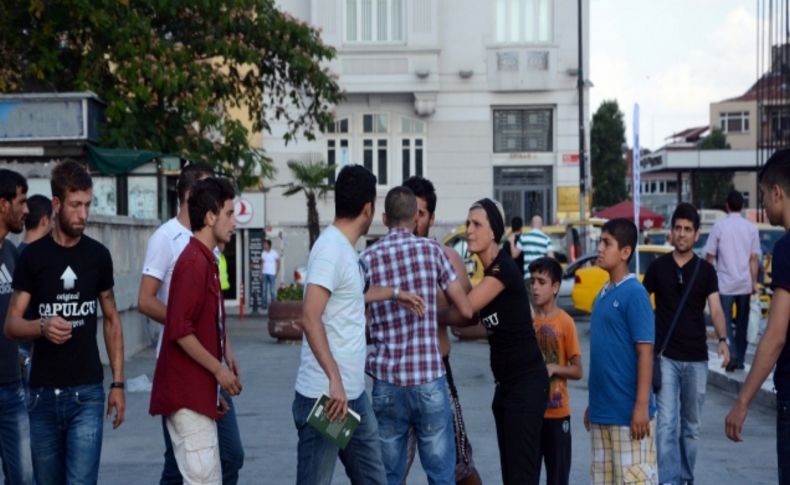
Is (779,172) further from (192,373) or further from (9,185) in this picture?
(9,185)

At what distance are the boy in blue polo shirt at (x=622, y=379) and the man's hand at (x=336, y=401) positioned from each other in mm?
1885

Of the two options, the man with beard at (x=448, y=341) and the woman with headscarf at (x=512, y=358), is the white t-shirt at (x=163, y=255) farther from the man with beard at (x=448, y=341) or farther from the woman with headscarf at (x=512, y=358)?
the woman with headscarf at (x=512, y=358)

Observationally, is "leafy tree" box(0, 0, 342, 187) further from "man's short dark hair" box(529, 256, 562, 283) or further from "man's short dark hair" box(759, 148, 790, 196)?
"man's short dark hair" box(759, 148, 790, 196)

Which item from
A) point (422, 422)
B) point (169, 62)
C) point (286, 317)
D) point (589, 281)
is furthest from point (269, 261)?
point (422, 422)

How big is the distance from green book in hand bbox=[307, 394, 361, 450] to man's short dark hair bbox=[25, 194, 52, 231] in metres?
3.03

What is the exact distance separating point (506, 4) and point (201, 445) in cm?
3624

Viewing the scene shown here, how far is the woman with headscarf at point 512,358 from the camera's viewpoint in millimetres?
7242

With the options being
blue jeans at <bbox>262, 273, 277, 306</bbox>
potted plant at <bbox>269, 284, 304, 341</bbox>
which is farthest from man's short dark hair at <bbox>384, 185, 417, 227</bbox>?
blue jeans at <bbox>262, 273, 277, 306</bbox>

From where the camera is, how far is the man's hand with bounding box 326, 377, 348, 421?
20.0 ft

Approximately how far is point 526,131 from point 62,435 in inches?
1399

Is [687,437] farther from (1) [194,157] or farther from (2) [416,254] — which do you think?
(1) [194,157]

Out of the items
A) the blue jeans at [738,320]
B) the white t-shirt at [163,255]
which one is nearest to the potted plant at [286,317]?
the blue jeans at [738,320]

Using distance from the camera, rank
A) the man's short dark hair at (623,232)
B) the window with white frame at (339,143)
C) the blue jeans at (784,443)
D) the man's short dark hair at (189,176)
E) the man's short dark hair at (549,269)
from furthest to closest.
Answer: the window with white frame at (339,143)
the man's short dark hair at (549,269)
the man's short dark hair at (623,232)
the man's short dark hair at (189,176)
the blue jeans at (784,443)

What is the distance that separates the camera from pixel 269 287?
112 feet
